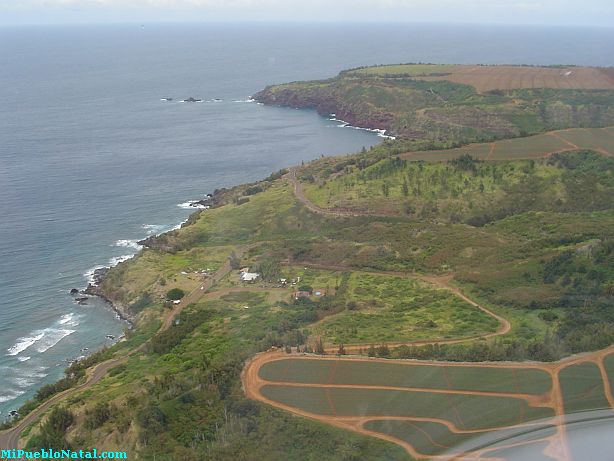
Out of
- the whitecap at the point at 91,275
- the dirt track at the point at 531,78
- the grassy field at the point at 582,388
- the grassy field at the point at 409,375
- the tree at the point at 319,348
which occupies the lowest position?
the whitecap at the point at 91,275

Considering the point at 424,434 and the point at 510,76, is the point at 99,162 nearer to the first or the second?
the point at 424,434

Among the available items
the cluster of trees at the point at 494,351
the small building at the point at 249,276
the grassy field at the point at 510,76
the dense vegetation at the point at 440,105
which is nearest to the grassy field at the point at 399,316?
the cluster of trees at the point at 494,351

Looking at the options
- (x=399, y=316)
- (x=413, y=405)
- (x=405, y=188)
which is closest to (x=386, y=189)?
(x=405, y=188)

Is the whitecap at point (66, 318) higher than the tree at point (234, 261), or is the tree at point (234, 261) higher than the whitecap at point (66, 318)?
the tree at point (234, 261)

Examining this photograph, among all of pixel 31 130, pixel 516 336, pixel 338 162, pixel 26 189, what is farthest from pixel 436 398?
pixel 31 130

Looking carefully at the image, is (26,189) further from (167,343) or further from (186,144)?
(167,343)

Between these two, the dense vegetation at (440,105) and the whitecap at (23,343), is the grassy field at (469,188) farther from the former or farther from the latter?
the whitecap at (23,343)

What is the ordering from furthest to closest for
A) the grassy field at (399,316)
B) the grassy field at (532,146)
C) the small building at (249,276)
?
the grassy field at (532,146) → the small building at (249,276) → the grassy field at (399,316)
